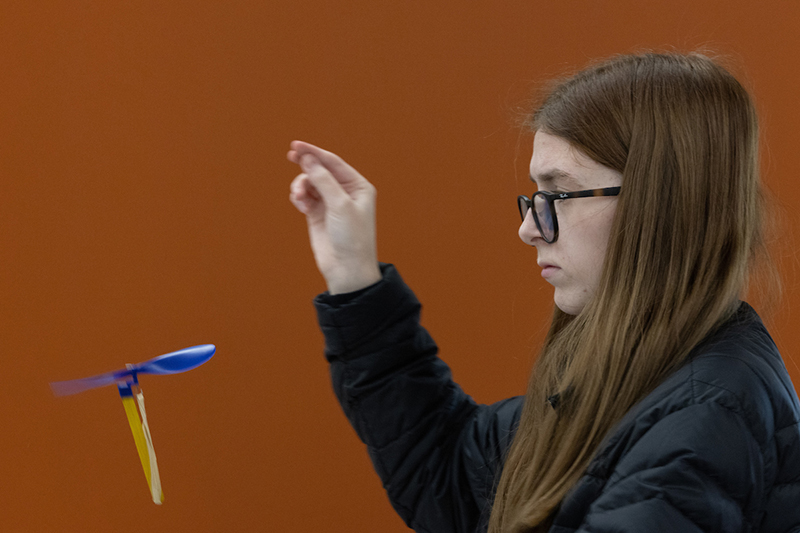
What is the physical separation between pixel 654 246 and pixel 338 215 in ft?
1.19

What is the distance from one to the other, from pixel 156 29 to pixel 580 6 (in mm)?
955

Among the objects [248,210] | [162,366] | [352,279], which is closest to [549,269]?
[352,279]

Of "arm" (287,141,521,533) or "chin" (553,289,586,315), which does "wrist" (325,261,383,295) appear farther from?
"chin" (553,289,586,315)

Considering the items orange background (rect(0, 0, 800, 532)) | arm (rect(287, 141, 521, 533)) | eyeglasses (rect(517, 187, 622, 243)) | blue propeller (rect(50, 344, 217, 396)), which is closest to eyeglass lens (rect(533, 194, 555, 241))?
eyeglasses (rect(517, 187, 622, 243))

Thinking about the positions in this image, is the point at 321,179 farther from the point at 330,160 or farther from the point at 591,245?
the point at 591,245

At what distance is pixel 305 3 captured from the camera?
1.64 metres

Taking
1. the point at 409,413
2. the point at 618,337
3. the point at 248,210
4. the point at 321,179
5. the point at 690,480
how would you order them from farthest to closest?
the point at 248,210
the point at 409,413
the point at 321,179
the point at 618,337
the point at 690,480

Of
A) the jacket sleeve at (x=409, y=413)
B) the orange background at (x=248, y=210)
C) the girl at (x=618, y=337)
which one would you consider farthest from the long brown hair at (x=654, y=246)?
the orange background at (x=248, y=210)

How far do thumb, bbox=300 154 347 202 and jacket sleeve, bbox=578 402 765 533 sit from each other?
443 millimetres

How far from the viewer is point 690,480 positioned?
2.23ft

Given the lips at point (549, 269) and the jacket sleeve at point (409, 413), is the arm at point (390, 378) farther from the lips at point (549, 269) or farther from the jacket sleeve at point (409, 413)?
the lips at point (549, 269)

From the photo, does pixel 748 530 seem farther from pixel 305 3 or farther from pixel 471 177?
pixel 305 3

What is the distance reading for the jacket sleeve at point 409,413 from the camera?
982 millimetres

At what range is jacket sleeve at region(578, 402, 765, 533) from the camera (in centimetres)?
67
